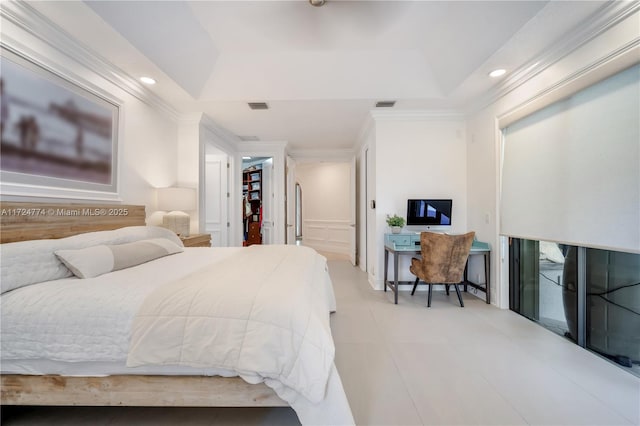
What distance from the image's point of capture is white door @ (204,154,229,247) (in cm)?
484

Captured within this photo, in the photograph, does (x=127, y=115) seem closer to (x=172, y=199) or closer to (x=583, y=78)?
(x=172, y=199)

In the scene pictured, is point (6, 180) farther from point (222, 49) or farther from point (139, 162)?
point (222, 49)

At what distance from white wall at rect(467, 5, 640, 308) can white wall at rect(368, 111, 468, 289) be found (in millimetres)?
141

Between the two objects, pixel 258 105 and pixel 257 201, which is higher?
pixel 258 105

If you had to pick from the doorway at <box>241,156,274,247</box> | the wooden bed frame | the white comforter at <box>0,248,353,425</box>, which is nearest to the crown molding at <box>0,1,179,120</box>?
the white comforter at <box>0,248,353,425</box>

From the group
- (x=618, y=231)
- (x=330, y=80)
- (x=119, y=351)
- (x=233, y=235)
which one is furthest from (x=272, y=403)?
(x=233, y=235)

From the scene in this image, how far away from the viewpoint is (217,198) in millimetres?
4883

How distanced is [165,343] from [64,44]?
Result: 97.0 inches

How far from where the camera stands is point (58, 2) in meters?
1.76

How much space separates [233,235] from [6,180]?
3422mm

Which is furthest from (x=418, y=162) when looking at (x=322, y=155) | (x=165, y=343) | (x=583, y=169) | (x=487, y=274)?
(x=165, y=343)

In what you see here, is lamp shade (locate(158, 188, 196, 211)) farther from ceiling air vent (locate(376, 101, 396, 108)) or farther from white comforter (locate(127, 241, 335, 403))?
ceiling air vent (locate(376, 101, 396, 108))

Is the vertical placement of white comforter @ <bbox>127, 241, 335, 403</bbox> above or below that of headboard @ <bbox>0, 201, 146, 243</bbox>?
below

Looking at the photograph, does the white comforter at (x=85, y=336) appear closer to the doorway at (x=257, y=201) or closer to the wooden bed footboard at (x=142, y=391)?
the wooden bed footboard at (x=142, y=391)
